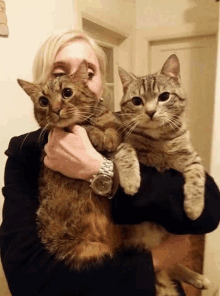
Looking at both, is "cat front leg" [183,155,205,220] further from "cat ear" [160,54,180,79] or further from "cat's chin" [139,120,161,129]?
"cat ear" [160,54,180,79]

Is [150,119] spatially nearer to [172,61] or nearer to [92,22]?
[172,61]

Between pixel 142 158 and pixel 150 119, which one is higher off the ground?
pixel 150 119

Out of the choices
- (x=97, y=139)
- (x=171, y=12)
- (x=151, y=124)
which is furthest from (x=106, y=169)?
(x=171, y=12)

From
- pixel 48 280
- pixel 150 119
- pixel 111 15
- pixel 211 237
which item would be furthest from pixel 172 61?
pixel 111 15

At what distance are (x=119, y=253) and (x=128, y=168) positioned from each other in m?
0.29

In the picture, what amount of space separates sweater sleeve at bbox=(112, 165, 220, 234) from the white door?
Result: 2274 mm

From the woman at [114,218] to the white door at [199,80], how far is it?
229cm

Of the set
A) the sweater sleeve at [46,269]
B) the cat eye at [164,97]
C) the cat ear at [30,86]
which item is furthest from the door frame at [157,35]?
the sweater sleeve at [46,269]

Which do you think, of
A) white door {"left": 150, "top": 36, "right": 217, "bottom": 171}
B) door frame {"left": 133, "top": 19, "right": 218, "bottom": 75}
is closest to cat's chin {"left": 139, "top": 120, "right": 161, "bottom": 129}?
white door {"left": 150, "top": 36, "right": 217, "bottom": 171}

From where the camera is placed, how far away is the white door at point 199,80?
2.99 metres

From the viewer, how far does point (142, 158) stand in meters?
0.98

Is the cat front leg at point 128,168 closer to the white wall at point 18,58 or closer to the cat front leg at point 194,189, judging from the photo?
the cat front leg at point 194,189

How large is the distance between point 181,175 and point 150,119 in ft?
0.77

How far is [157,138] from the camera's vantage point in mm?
1020
